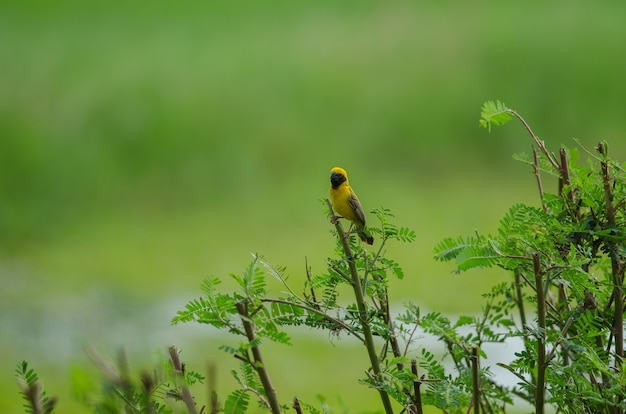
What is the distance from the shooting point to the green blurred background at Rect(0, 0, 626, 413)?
103 inches

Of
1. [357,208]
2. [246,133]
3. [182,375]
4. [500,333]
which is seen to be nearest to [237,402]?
[182,375]

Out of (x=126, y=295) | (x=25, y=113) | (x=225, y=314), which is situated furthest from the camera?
(x=25, y=113)

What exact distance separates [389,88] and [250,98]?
0.61m

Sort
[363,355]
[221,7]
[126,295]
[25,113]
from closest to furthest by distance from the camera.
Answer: [363,355] → [126,295] → [25,113] → [221,7]

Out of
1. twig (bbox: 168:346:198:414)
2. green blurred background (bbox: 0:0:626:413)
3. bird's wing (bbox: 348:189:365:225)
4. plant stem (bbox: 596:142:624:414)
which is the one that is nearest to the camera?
twig (bbox: 168:346:198:414)

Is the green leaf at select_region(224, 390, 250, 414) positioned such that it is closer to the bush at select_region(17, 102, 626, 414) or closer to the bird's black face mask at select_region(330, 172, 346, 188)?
the bush at select_region(17, 102, 626, 414)

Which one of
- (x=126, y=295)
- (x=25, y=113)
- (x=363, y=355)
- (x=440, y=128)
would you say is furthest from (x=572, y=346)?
(x=25, y=113)

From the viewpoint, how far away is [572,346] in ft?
1.69

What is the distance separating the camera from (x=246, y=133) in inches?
123

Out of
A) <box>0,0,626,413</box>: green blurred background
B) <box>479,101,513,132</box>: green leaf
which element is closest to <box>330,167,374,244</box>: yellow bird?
→ <box>479,101,513,132</box>: green leaf

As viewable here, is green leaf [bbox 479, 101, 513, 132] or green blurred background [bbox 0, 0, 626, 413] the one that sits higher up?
green blurred background [bbox 0, 0, 626, 413]

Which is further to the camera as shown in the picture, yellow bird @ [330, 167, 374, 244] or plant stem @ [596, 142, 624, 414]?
yellow bird @ [330, 167, 374, 244]

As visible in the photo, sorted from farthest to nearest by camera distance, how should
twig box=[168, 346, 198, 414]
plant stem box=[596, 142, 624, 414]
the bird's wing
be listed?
the bird's wing → plant stem box=[596, 142, 624, 414] → twig box=[168, 346, 198, 414]

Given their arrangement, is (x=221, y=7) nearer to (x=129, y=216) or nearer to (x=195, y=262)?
(x=129, y=216)
